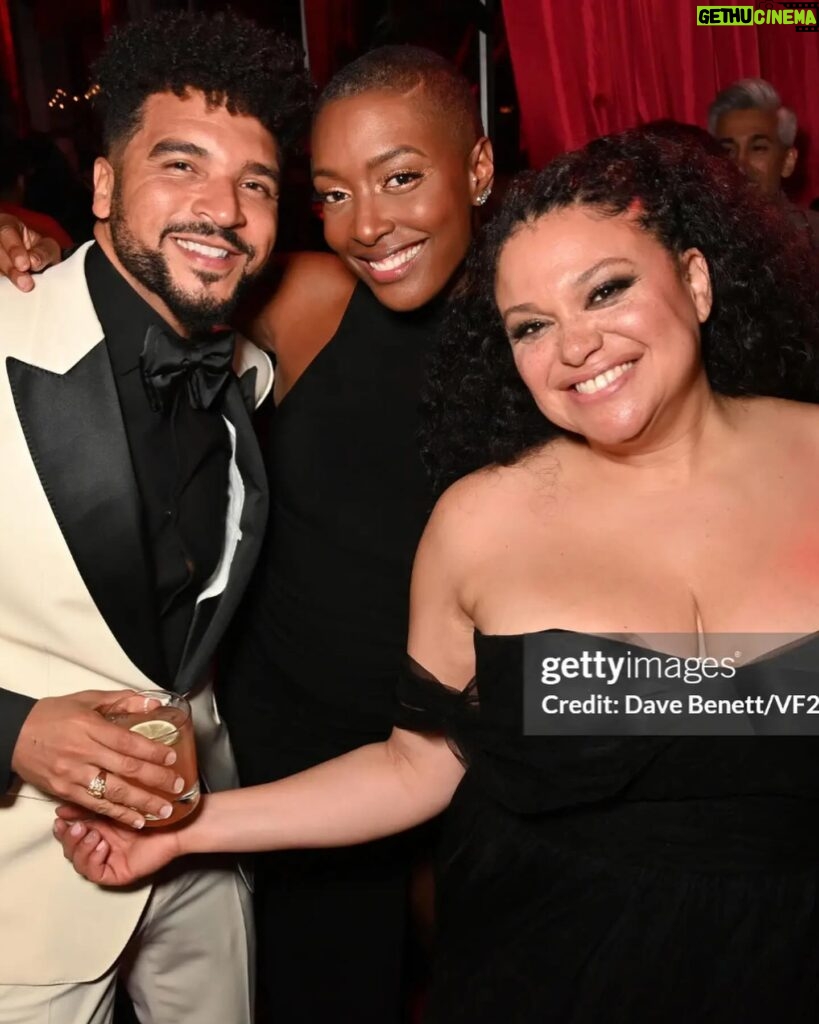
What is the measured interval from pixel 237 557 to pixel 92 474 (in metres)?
0.31

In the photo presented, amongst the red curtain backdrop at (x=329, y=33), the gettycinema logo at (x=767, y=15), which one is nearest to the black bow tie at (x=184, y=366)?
the gettycinema logo at (x=767, y=15)

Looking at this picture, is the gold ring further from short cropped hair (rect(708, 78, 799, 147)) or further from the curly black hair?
short cropped hair (rect(708, 78, 799, 147))

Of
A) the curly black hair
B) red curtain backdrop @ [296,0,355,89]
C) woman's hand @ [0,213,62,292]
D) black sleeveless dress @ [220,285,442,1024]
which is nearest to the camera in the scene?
the curly black hair

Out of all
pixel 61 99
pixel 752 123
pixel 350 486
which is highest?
pixel 61 99

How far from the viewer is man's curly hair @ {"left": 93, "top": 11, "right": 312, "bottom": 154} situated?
5.52 feet

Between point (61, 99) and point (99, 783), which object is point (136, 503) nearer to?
point (99, 783)

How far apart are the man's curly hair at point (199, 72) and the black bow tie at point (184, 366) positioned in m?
0.33

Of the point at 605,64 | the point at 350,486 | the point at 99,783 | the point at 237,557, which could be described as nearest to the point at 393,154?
the point at 350,486

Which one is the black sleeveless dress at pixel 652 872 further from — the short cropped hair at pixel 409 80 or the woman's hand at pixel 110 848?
the short cropped hair at pixel 409 80

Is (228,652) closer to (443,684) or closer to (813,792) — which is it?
(443,684)

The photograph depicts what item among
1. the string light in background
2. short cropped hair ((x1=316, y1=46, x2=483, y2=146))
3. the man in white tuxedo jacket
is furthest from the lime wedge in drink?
the string light in background

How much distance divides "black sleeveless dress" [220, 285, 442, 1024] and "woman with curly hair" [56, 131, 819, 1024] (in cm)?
45

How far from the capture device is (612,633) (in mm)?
1362

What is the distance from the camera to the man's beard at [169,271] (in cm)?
161
